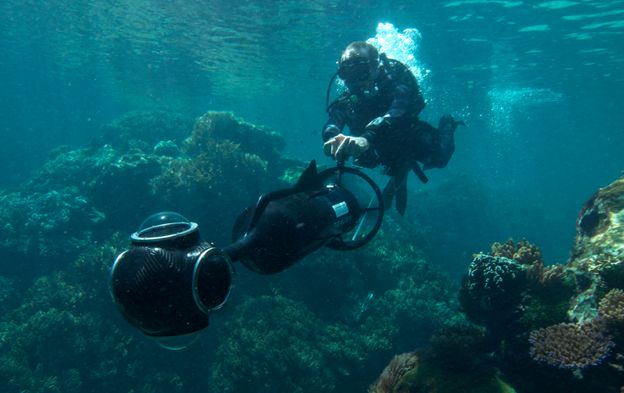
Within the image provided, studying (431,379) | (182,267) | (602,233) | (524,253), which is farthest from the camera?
(524,253)

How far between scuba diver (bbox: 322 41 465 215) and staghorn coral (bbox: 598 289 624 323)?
3004 mm

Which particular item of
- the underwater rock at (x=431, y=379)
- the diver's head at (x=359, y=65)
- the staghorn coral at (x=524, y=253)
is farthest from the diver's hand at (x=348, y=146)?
the staghorn coral at (x=524, y=253)

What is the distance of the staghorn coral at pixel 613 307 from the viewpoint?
15.9ft

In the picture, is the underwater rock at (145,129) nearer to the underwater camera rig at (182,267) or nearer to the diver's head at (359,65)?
the diver's head at (359,65)

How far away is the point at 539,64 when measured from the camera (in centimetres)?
2788

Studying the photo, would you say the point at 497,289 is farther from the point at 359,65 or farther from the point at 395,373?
the point at 359,65

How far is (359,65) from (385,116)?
3.56 feet

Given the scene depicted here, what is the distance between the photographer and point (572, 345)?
16.2ft


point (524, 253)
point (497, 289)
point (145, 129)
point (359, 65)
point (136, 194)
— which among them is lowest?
point (145, 129)

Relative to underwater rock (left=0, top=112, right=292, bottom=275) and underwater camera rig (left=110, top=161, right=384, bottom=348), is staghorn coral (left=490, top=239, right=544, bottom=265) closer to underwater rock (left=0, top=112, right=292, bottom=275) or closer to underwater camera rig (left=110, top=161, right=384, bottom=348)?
underwater camera rig (left=110, top=161, right=384, bottom=348)

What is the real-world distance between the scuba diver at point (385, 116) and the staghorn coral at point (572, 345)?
3.04 meters

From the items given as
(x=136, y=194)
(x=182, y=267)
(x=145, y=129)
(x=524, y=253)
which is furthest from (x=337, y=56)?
(x=182, y=267)

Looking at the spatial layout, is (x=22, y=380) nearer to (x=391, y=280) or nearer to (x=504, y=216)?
(x=391, y=280)

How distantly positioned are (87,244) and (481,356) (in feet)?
49.0
